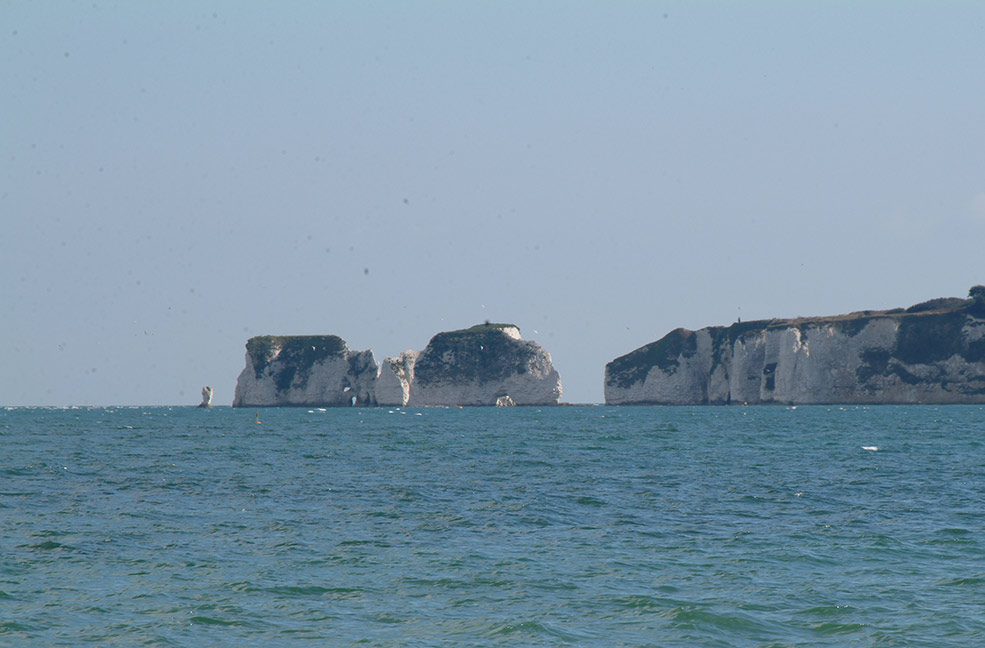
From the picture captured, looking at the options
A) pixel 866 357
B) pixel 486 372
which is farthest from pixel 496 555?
pixel 486 372

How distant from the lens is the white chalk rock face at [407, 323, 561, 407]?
192375mm

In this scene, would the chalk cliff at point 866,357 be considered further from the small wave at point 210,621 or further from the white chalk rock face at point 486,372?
the small wave at point 210,621

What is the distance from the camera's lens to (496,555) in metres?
23.3

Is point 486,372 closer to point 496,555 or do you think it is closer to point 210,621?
point 496,555

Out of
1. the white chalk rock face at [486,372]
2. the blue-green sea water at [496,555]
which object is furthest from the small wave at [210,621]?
the white chalk rock face at [486,372]

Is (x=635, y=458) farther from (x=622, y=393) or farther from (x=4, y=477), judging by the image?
(x=622, y=393)

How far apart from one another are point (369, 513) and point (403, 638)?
45.4 ft

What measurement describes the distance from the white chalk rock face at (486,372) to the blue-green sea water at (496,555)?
476ft

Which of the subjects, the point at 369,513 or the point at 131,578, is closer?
the point at 131,578

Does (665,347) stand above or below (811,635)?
above

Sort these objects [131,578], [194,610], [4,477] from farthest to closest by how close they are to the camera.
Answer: [4,477] < [131,578] < [194,610]

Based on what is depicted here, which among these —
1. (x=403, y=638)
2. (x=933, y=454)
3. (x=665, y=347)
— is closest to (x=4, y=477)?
(x=403, y=638)

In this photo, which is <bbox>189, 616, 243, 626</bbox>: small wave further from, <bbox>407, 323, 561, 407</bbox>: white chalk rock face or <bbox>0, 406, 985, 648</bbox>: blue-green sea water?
<bbox>407, 323, 561, 407</bbox>: white chalk rock face

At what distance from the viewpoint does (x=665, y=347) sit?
186000 millimetres
